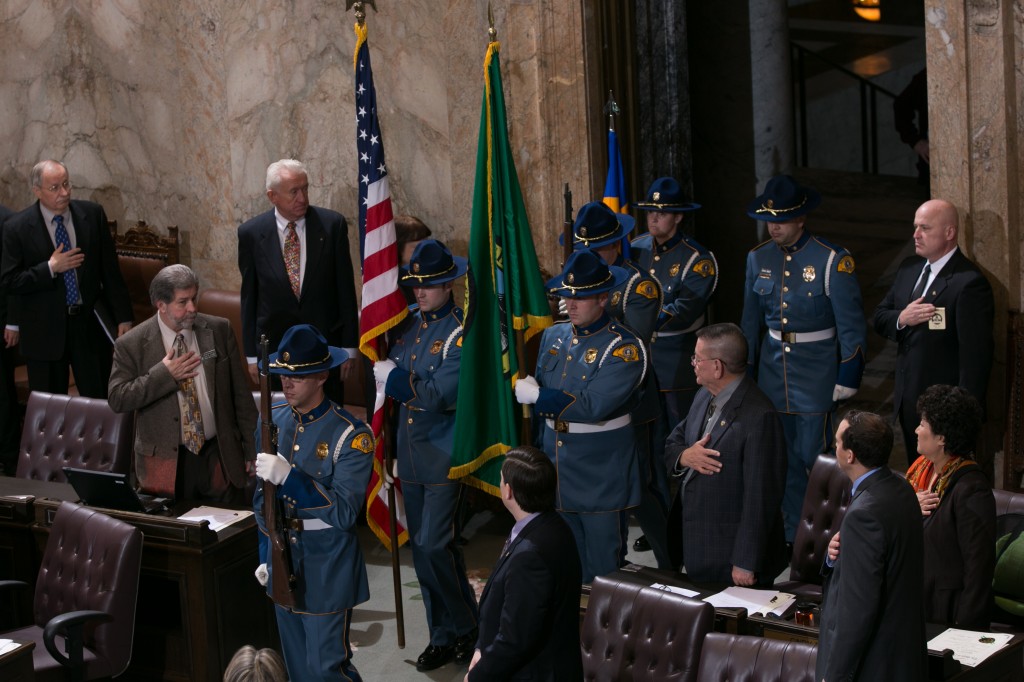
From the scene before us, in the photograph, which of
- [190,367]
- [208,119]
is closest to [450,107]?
[208,119]

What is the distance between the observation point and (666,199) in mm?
7293

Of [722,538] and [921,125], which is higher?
[921,125]

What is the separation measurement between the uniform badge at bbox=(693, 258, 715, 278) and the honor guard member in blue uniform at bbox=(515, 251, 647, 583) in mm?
1410

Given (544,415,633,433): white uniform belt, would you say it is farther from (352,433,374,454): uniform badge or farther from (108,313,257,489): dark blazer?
Result: (108,313,257,489): dark blazer

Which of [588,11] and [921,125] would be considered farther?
[921,125]

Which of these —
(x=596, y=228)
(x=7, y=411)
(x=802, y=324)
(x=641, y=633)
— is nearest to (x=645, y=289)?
(x=596, y=228)

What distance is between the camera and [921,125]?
11.1 metres

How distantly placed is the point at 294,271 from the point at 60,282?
185cm

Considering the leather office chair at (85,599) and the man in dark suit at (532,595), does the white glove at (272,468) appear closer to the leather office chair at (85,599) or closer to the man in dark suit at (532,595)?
the leather office chair at (85,599)

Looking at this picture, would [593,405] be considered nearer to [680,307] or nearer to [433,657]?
[433,657]

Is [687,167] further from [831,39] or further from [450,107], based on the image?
[831,39]

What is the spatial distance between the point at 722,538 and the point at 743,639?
1.03 meters

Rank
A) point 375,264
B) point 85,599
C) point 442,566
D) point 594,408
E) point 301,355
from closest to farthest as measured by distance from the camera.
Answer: point 301,355 < point 85,599 < point 594,408 < point 442,566 < point 375,264

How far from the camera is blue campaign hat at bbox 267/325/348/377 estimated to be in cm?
523
